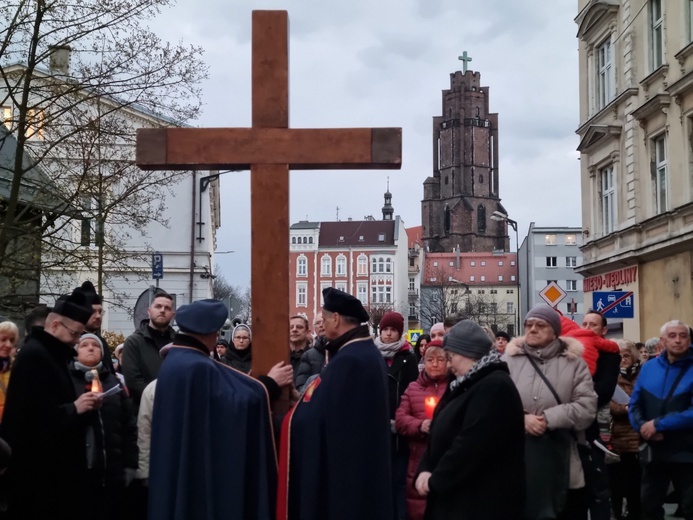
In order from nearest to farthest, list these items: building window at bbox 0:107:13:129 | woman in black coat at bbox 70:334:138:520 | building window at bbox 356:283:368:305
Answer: woman in black coat at bbox 70:334:138:520 < building window at bbox 0:107:13:129 < building window at bbox 356:283:368:305

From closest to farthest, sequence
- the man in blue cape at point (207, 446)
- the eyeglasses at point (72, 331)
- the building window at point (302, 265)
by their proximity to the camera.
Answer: the man in blue cape at point (207, 446) < the eyeglasses at point (72, 331) < the building window at point (302, 265)

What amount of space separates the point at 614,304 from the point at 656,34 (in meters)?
8.98

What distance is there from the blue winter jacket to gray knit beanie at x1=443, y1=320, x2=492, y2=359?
3380 mm

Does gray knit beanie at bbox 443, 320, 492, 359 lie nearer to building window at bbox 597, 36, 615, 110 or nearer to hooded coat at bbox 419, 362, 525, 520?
hooded coat at bbox 419, 362, 525, 520

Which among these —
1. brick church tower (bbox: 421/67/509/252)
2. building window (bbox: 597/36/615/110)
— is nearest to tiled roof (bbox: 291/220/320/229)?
brick church tower (bbox: 421/67/509/252)

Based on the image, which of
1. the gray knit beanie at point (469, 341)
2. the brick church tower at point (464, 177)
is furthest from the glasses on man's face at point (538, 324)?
the brick church tower at point (464, 177)

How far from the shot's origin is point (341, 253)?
117062mm

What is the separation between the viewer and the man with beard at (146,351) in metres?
7.94

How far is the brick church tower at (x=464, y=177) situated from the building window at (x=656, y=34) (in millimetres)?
117729

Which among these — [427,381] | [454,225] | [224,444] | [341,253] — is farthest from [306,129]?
[454,225]

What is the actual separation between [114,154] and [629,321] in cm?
1513

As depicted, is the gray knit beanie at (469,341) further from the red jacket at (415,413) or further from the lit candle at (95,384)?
the red jacket at (415,413)

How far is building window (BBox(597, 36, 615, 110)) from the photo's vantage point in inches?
1077

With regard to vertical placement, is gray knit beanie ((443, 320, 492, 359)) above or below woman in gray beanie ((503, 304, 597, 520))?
above
